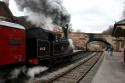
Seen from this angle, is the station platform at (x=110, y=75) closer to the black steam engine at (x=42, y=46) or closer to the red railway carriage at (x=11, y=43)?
the black steam engine at (x=42, y=46)

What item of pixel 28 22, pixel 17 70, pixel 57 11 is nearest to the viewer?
pixel 17 70

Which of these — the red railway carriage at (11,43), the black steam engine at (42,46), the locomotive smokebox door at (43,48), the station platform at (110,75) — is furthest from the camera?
the locomotive smokebox door at (43,48)

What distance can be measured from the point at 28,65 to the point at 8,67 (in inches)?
126

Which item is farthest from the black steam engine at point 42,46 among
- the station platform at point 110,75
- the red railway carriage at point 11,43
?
the station platform at point 110,75

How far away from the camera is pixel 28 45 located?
17.1 m

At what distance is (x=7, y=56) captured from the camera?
13195 millimetres

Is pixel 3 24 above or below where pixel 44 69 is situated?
above

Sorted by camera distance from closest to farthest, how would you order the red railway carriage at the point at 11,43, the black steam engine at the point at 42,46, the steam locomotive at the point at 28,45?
the red railway carriage at the point at 11,43 → the steam locomotive at the point at 28,45 → the black steam engine at the point at 42,46

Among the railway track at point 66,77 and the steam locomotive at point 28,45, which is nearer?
the steam locomotive at point 28,45

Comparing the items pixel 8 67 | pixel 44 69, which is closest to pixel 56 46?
pixel 44 69

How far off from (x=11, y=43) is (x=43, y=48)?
4783 mm

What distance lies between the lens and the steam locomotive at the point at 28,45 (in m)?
13.1

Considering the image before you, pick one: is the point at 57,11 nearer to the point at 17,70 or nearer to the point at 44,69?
the point at 44,69

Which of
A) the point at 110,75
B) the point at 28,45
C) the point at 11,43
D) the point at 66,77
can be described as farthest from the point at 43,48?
the point at 11,43
